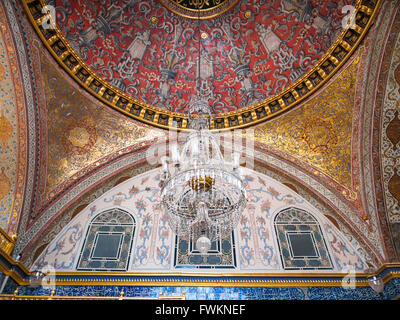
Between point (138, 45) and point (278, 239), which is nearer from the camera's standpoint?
point (278, 239)

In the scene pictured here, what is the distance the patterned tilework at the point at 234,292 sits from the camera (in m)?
5.27

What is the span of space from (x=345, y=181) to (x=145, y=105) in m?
4.94

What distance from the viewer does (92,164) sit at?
6.91 metres

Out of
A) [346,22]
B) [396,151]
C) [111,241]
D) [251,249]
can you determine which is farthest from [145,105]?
[396,151]

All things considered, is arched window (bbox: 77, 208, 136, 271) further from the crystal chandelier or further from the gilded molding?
the crystal chandelier

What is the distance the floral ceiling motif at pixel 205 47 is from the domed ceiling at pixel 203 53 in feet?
0.07

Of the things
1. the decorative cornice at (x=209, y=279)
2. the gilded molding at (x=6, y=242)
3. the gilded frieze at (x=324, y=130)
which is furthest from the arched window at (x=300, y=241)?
the gilded molding at (x=6, y=242)

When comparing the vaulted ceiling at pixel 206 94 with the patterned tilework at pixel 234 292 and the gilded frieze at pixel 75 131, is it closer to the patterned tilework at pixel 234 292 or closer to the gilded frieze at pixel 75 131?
the gilded frieze at pixel 75 131

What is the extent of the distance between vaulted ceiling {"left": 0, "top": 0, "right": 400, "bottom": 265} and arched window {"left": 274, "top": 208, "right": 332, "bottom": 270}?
0.51m

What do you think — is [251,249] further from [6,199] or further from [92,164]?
[6,199]

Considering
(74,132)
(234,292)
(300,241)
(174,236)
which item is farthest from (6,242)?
(300,241)

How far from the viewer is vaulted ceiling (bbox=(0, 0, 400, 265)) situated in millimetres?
5602

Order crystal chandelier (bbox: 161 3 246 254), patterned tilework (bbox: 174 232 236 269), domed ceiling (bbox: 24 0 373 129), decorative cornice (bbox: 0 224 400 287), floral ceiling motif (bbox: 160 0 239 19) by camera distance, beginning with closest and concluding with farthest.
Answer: crystal chandelier (bbox: 161 3 246 254), decorative cornice (bbox: 0 224 400 287), patterned tilework (bbox: 174 232 236 269), domed ceiling (bbox: 24 0 373 129), floral ceiling motif (bbox: 160 0 239 19)

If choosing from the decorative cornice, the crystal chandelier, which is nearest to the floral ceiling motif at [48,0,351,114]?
the crystal chandelier
